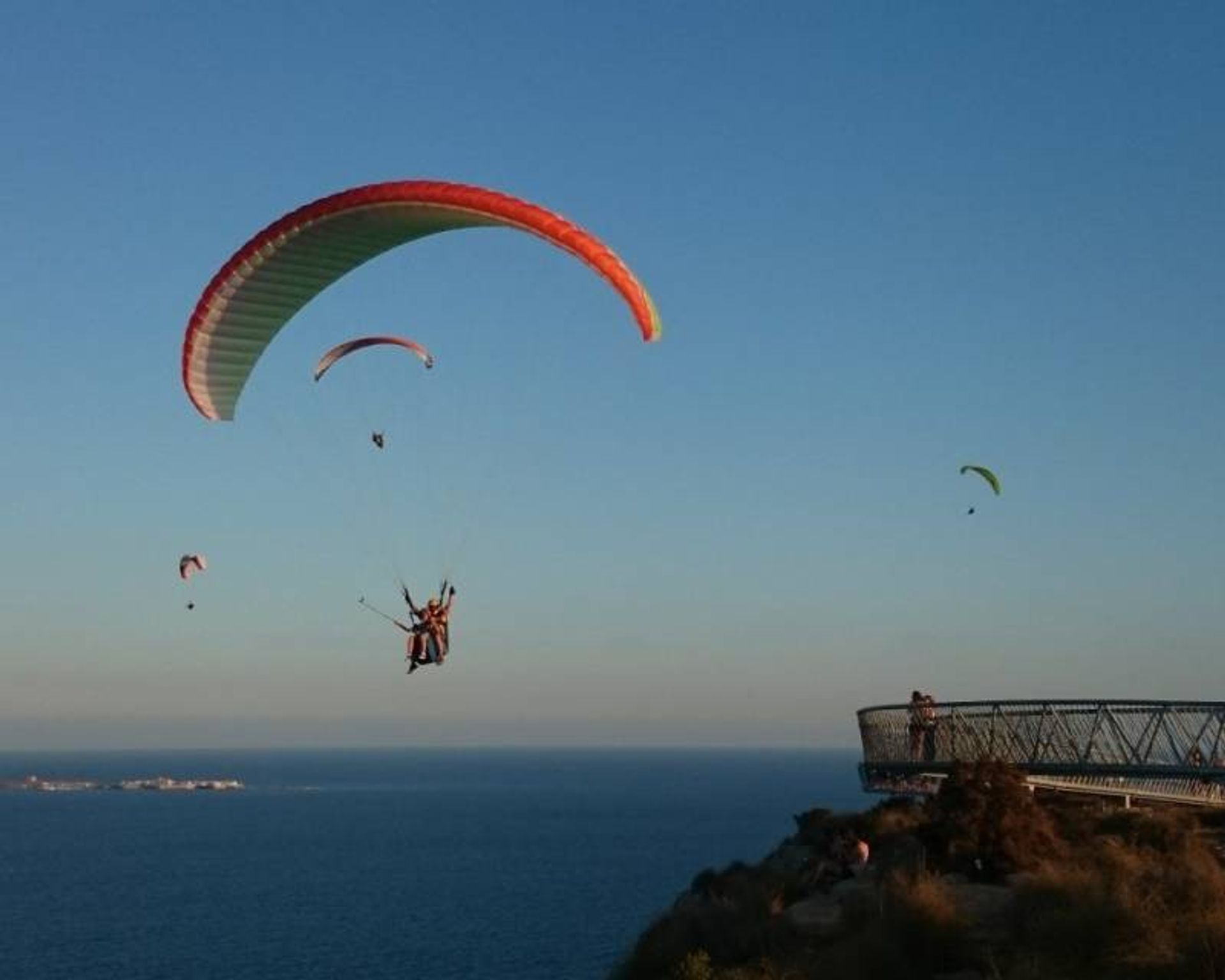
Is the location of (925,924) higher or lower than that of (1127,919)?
lower

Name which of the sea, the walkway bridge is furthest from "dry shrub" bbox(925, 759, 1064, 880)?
the sea

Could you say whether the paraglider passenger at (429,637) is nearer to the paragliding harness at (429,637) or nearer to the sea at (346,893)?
the paragliding harness at (429,637)

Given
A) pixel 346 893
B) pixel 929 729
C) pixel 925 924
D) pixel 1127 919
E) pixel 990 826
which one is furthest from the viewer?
pixel 346 893

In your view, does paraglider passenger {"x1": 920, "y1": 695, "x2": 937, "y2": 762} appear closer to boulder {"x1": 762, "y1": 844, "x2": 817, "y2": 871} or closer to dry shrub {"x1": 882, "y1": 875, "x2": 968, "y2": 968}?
boulder {"x1": 762, "y1": 844, "x2": 817, "y2": 871}

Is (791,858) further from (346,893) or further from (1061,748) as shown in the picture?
(346,893)

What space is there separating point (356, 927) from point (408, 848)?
163 ft

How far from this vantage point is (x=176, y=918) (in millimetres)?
85312

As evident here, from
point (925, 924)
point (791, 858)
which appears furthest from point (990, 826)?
point (791, 858)

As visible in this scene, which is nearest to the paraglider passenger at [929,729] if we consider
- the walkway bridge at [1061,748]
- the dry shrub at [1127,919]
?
the walkway bridge at [1061,748]

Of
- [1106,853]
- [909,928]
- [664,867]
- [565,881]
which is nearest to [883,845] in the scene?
[1106,853]

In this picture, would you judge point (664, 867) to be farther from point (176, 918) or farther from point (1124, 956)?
point (1124, 956)

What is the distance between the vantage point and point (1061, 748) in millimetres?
26281

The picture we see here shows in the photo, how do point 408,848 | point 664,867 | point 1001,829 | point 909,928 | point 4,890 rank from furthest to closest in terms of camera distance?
point 408,848
point 664,867
point 4,890
point 1001,829
point 909,928

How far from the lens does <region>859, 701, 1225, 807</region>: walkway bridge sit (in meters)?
24.9
